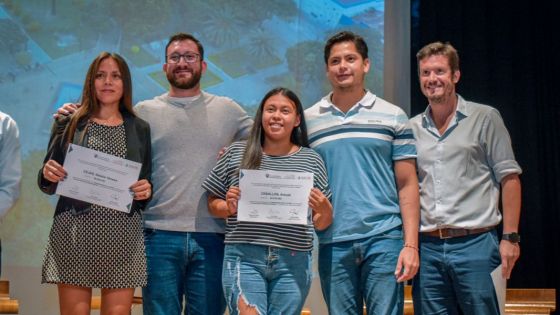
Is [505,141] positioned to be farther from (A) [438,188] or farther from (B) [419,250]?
(B) [419,250]

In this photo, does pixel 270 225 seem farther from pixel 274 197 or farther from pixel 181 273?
pixel 181 273

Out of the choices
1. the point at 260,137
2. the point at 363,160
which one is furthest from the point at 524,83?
the point at 260,137

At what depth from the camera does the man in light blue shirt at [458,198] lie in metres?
3.28

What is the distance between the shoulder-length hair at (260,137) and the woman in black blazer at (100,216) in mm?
519

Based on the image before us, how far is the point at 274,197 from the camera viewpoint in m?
3.08

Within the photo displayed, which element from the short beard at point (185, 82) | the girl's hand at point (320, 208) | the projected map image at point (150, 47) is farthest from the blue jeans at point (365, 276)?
the projected map image at point (150, 47)

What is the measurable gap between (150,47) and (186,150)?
2.68m

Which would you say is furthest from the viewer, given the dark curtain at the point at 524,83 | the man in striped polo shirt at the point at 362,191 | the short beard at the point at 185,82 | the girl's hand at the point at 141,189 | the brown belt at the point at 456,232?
the dark curtain at the point at 524,83

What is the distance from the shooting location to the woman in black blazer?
3.09 meters

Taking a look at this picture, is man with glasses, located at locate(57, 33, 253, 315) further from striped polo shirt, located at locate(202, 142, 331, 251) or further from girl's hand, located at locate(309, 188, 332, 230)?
girl's hand, located at locate(309, 188, 332, 230)

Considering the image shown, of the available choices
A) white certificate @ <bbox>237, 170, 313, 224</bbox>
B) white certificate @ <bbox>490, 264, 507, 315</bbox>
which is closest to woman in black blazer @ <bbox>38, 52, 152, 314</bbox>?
white certificate @ <bbox>237, 170, 313, 224</bbox>

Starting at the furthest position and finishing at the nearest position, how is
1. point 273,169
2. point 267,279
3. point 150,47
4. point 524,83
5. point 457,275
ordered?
point 524,83 → point 150,47 → point 457,275 → point 273,169 → point 267,279

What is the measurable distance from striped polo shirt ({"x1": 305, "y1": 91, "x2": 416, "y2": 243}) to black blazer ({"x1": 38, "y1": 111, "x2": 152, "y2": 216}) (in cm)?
85

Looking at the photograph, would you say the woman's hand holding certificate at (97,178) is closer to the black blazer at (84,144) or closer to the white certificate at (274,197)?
the black blazer at (84,144)
